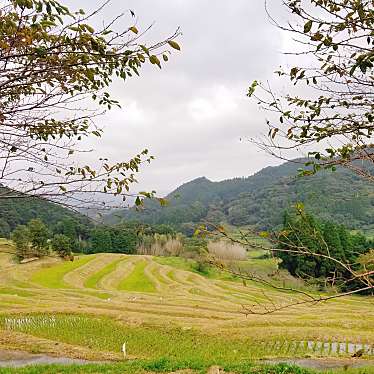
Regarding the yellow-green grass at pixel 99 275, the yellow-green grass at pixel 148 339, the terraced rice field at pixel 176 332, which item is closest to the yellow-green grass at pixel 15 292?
the terraced rice field at pixel 176 332

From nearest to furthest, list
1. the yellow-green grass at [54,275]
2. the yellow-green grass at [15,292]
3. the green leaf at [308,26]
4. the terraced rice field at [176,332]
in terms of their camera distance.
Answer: the green leaf at [308,26]
the terraced rice field at [176,332]
the yellow-green grass at [15,292]
the yellow-green grass at [54,275]

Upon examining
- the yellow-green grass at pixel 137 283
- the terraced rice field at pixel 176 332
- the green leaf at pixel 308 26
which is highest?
the green leaf at pixel 308 26

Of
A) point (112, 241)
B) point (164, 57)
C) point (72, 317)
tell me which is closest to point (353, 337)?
point (72, 317)

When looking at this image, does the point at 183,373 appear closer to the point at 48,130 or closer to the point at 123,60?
the point at 48,130

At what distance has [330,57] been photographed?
4.41 metres

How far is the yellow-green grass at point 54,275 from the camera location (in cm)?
5731

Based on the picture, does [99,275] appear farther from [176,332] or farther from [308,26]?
[308,26]

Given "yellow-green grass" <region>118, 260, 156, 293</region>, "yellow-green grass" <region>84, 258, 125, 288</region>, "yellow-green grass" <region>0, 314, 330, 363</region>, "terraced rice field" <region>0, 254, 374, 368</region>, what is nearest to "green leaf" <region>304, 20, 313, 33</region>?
"terraced rice field" <region>0, 254, 374, 368</region>

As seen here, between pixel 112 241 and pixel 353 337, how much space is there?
77485mm

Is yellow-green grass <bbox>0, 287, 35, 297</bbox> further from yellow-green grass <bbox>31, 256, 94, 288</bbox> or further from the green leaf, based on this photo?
the green leaf

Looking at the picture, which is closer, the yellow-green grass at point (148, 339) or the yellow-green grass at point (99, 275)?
the yellow-green grass at point (148, 339)

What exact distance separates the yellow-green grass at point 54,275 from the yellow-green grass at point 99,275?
150 inches

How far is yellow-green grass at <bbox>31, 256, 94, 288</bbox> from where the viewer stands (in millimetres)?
57312

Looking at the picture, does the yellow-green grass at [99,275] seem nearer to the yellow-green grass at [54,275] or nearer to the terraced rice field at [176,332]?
the yellow-green grass at [54,275]
